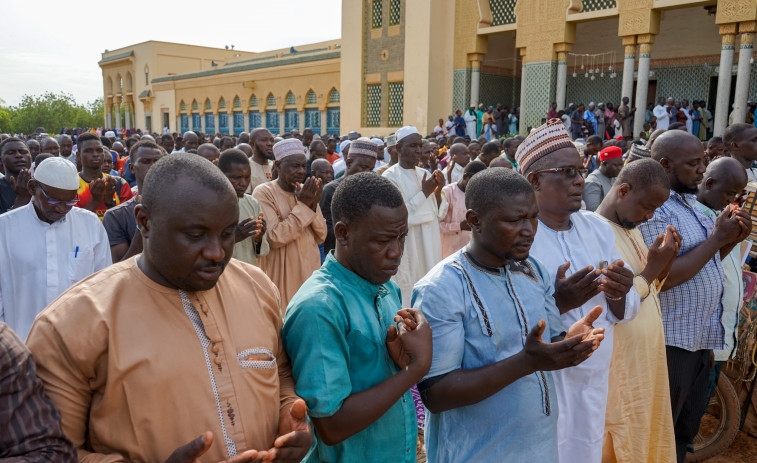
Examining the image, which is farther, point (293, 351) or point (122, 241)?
point (122, 241)

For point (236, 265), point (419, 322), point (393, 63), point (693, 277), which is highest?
point (393, 63)

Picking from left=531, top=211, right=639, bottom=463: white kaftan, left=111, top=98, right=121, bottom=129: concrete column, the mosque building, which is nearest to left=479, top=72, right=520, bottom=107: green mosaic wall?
the mosque building

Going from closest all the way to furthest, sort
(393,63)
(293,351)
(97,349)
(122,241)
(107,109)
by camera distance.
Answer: (97,349), (293,351), (122,241), (393,63), (107,109)

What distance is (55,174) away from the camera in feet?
10.3

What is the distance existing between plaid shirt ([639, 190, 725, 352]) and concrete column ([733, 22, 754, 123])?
13034 millimetres

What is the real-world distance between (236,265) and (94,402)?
21.2 inches

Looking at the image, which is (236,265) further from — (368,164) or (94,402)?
(368,164)

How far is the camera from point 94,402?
4.50 feet

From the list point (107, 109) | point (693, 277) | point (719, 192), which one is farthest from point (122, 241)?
point (107, 109)

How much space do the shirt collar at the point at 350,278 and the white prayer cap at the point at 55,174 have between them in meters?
2.03

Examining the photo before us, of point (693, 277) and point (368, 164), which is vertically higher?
point (368, 164)

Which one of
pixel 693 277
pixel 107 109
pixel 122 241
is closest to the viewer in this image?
pixel 693 277

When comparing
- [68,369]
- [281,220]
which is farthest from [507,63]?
[68,369]

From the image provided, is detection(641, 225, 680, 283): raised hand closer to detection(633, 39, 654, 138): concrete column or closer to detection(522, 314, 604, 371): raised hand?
detection(522, 314, 604, 371): raised hand
